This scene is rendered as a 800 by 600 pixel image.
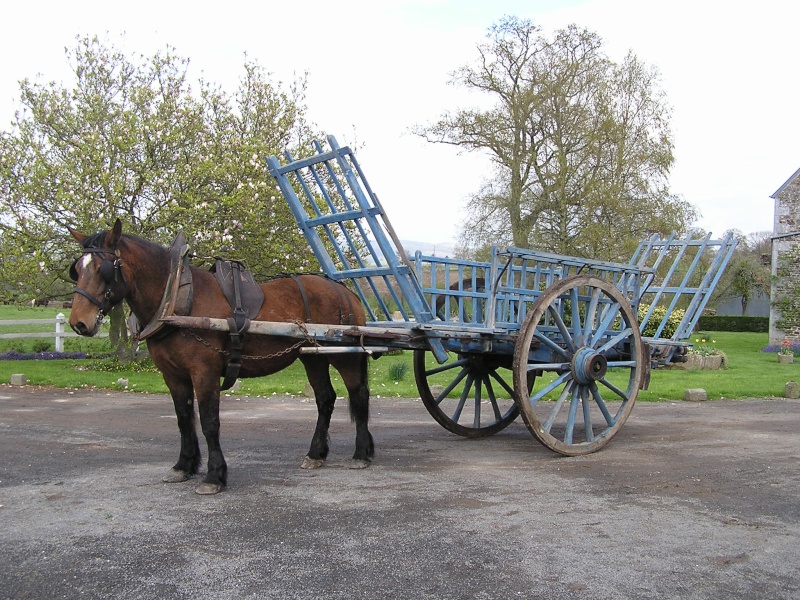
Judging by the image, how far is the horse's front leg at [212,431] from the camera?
5801 mm

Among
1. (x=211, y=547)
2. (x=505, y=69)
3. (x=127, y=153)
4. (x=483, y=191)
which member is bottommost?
(x=211, y=547)

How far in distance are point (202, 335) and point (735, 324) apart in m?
40.3

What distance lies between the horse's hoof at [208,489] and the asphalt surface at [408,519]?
0.09 metres

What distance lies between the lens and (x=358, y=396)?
275 inches

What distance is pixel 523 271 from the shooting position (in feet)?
24.0

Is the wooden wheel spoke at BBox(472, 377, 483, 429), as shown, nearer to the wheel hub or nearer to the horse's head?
the wheel hub

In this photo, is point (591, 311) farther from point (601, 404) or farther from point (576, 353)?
point (601, 404)

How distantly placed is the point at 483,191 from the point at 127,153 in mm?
16111

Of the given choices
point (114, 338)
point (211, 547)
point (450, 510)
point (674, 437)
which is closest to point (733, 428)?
point (674, 437)

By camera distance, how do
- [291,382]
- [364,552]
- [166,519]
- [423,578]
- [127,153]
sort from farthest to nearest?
[127,153]
[291,382]
[166,519]
[364,552]
[423,578]

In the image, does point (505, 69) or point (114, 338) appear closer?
point (114, 338)

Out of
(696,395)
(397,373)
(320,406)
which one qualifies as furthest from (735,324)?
(320,406)

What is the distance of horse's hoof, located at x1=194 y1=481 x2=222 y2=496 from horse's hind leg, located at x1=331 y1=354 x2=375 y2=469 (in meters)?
1.43

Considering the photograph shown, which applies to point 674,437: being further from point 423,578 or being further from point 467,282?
point 423,578
